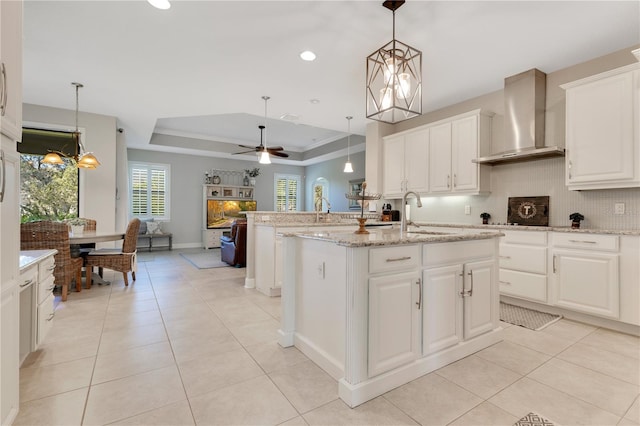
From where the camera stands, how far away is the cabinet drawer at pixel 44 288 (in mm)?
2309

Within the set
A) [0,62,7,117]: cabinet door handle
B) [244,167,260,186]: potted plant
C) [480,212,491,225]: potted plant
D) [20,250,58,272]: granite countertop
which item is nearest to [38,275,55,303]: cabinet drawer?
[20,250,58,272]: granite countertop

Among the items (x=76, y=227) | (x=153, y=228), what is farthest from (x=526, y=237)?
(x=153, y=228)

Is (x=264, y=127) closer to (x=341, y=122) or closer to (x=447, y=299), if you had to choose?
(x=341, y=122)

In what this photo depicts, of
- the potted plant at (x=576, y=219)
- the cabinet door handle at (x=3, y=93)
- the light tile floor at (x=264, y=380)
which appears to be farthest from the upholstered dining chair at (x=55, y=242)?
the potted plant at (x=576, y=219)

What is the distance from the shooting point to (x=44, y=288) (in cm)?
241

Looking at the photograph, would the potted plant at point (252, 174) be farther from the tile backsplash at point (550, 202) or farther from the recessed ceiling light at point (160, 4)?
the recessed ceiling light at point (160, 4)

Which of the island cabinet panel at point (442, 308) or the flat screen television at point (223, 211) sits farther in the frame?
the flat screen television at point (223, 211)

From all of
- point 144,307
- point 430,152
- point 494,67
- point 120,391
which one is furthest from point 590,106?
point 144,307

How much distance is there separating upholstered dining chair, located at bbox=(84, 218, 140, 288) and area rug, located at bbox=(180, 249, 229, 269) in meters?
1.59

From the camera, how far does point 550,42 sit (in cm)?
313

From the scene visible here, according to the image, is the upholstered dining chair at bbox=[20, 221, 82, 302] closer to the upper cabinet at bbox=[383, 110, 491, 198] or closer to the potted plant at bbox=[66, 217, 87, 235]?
the potted plant at bbox=[66, 217, 87, 235]

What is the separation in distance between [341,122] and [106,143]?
4.31 m

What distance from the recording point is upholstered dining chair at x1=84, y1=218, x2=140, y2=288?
4.33 metres

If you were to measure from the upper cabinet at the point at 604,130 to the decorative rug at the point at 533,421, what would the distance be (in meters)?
2.58
